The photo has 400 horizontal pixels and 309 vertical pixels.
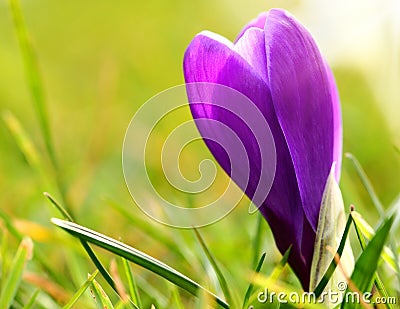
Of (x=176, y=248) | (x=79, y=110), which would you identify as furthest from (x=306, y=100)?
(x=79, y=110)

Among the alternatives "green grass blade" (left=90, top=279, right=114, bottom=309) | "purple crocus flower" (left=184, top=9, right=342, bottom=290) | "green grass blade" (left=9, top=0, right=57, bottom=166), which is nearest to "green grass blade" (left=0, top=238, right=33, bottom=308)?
"green grass blade" (left=90, top=279, right=114, bottom=309)

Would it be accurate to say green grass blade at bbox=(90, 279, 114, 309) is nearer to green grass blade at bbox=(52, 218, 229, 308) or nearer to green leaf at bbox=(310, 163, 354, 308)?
green grass blade at bbox=(52, 218, 229, 308)

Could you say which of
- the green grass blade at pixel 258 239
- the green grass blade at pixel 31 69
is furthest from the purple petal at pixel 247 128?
the green grass blade at pixel 31 69

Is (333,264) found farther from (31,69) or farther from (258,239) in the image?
(31,69)

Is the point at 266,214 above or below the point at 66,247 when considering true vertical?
above

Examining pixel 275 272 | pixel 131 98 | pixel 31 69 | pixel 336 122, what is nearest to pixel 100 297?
pixel 275 272

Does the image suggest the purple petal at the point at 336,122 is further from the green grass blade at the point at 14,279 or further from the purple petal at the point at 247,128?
the green grass blade at the point at 14,279

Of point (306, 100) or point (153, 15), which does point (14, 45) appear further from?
point (306, 100)

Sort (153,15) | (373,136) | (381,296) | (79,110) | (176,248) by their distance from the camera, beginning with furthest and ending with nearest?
(153,15), (79,110), (373,136), (176,248), (381,296)
